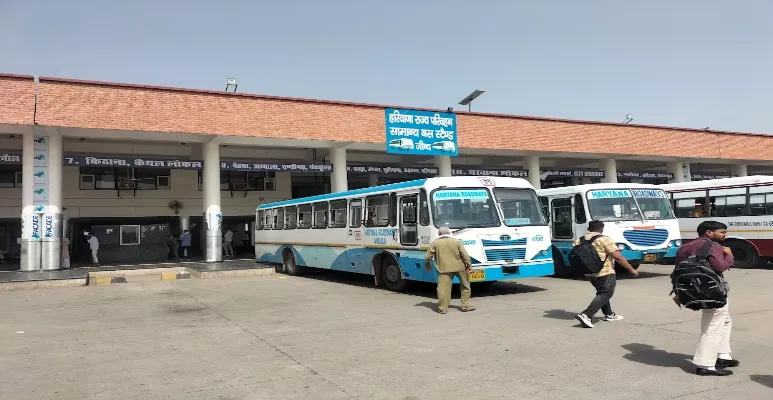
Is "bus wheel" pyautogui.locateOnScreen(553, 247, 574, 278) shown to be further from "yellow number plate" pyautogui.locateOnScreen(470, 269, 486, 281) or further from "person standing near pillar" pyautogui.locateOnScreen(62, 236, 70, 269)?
"person standing near pillar" pyautogui.locateOnScreen(62, 236, 70, 269)

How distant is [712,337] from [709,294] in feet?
1.45

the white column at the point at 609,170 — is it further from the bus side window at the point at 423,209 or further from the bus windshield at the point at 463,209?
the bus side window at the point at 423,209

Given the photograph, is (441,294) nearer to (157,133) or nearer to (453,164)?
(157,133)

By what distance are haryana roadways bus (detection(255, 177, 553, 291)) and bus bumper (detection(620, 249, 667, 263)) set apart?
291 centimetres

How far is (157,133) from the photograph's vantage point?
61.6 ft

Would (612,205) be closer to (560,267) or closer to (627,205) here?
(627,205)

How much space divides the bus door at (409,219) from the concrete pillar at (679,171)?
23.9 m

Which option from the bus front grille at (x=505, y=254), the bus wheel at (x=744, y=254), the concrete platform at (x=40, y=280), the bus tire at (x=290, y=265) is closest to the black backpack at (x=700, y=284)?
the bus front grille at (x=505, y=254)

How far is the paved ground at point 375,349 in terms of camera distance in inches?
191

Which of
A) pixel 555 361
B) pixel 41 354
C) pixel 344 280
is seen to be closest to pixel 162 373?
pixel 41 354

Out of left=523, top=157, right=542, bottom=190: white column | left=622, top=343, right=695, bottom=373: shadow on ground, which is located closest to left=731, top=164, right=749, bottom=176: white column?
left=523, top=157, right=542, bottom=190: white column

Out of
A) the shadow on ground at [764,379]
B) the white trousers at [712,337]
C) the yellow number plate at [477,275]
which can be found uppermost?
the yellow number plate at [477,275]

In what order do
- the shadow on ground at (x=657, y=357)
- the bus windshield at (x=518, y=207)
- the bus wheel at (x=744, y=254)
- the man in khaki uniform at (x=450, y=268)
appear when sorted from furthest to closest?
the bus wheel at (x=744, y=254), the bus windshield at (x=518, y=207), the man in khaki uniform at (x=450, y=268), the shadow on ground at (x=657, y=357)

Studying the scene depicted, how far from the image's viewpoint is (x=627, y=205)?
1347 centimetres
